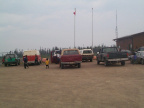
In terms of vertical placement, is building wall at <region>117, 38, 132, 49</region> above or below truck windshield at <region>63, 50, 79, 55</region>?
above

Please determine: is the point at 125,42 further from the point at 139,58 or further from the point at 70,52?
the point at 70,52

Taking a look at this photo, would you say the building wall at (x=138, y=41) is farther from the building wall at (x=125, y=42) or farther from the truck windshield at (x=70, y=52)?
the truck windshield at (x=70, y=52)

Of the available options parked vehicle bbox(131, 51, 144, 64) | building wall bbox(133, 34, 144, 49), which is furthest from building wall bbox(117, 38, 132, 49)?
parked vehicle bbox(131, 51, 144, 64)

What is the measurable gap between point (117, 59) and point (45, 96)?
11391 mm

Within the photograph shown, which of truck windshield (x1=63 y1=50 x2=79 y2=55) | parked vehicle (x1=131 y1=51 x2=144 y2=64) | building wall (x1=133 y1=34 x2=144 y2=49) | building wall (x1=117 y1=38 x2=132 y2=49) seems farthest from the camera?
building wall (x1=117 y1=38 x2=132 y2=49)

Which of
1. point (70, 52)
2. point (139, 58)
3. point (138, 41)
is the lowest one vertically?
point (139, 58)

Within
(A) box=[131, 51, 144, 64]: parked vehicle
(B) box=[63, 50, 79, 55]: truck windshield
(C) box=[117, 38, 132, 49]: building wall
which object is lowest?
(A) box=[131, 51, 144, 64]: parked vehicle

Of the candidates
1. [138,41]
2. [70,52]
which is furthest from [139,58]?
[138,41]

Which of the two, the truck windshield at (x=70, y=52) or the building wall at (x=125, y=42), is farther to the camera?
the building wall at (x=125, y=42)

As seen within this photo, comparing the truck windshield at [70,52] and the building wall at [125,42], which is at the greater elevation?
the building wall at [125,42]

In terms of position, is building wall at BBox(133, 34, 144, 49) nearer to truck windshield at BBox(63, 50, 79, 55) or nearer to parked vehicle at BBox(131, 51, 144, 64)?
parked vehicle at BBox(131, 51, 144, 64)

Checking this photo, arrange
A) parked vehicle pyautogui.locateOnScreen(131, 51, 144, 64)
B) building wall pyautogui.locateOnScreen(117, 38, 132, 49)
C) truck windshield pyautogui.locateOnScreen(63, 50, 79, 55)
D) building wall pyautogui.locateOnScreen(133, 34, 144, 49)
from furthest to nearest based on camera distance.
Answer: building wall pyautogui.locateOnScreen(117, 38, 132, 49) < building wall pyautogui.locateOnScreen(133, 34, 144, 49) < parked vehicle pyautogui.locateOnScreen(131, 51, 144, 64) < truck windshield pyautogui.locateOnScreen(63, 50, 79, 55)

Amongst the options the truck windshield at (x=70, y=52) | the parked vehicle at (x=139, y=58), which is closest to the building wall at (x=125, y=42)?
the parked vehicle at (x=139, y=58)

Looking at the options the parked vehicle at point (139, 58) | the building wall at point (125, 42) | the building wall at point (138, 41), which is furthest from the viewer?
the building wall at point (125, 42)
